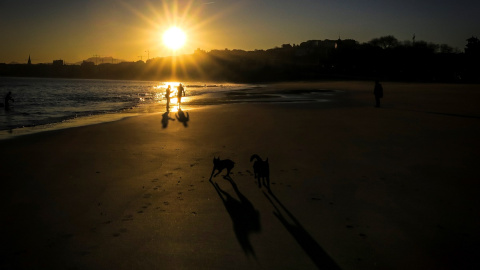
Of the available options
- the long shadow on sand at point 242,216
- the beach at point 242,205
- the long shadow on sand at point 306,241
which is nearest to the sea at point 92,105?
the beach at point 242,205

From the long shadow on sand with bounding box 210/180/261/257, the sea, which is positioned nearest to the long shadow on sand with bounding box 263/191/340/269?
the long shadow on sand with bounding box 210/180/261/257

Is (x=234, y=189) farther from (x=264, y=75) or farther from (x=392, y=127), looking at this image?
(x=264, y=75)

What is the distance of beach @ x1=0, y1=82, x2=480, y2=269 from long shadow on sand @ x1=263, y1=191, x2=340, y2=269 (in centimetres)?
2

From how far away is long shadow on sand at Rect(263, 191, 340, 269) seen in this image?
13.9 ft

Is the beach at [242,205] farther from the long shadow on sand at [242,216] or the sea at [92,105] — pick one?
the sea at [92,105]

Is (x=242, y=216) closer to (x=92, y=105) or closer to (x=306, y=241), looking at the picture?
(x=306, y=241)

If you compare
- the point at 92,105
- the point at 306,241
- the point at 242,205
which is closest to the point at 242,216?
the point at 242,205

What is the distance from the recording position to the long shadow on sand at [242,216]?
4786 millimetres

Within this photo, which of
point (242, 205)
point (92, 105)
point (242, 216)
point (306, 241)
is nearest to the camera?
point (306, 241)

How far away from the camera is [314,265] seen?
164 inches

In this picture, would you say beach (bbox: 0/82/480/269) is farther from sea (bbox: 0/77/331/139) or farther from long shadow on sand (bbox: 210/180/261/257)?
sea (bbox: 0/77/331/139)

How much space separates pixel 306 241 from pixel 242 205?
1.59 meters

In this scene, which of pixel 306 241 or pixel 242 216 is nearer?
pixel 306 241

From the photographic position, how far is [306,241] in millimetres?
4746
